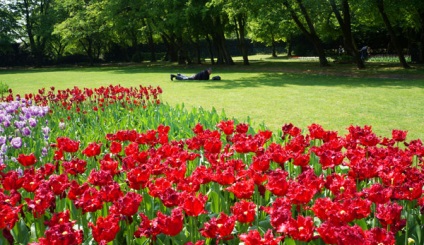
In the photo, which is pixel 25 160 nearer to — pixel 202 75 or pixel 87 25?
pixel 202 75

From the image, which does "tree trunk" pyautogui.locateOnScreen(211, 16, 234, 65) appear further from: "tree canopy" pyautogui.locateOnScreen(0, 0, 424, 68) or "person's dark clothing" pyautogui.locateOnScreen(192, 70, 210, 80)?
"person's dark clothing" pyautogui.locateOnScreen(192, 70, 210, 80)

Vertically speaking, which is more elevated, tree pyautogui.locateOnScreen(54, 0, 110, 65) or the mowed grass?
tree pyautogui.locateOnScreen(54, 0, 110, 65)

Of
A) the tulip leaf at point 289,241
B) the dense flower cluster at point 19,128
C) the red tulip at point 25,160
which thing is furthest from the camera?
the dense flower cluster at point 19,128

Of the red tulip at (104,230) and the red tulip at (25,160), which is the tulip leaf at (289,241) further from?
the red tulip at (25,160)

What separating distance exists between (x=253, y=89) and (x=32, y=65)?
1773 inches

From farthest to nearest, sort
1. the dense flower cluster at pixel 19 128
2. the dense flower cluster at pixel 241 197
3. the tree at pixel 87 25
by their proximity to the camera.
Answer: the tree at pixel 87 25, the dense flower cluster at pixel 19 128, the dense flower cluster at pixel 241 197

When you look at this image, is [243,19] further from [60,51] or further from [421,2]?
[60,51]

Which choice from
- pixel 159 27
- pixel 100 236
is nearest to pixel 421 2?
pixel 159 27

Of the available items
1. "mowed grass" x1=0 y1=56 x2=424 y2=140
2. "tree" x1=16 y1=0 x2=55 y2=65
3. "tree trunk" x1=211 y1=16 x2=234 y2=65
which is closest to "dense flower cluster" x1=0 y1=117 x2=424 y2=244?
"mowed grass" x1=0 y1=56 x2=424 y2=140

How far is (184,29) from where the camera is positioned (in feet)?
116

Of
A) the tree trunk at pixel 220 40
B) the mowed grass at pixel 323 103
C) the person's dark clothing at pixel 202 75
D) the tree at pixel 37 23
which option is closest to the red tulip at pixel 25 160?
the mowed grass at pixel 323 103

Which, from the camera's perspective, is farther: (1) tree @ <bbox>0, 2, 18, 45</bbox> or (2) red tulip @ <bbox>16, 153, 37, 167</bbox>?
(1) tree @ <bbox>0, 2, 18, 45</bbox>

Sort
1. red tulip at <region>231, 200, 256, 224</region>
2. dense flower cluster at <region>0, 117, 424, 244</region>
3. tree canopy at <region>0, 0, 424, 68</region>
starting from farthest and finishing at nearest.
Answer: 1. tree canopy at <region>0, 0, 424, 68</region>
2. red tulip at <region>231, 200, 256, 224</region>
3. dense flower cluster at <region>0, 117, 424, 244</region>

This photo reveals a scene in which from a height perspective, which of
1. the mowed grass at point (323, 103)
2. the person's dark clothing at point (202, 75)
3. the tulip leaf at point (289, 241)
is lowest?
the mowed grass at point (323, 103)
